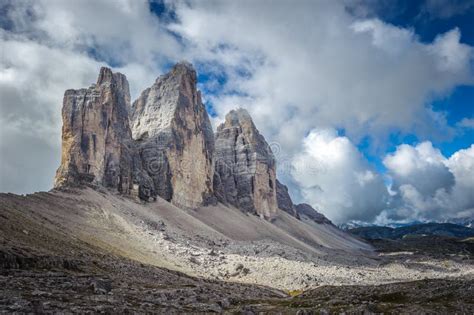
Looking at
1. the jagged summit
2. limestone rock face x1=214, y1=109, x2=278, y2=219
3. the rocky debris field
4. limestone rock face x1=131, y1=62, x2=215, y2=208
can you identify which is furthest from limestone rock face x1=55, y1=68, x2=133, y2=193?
limestone rock face x1=214, y1=109, x2=278, y2=219

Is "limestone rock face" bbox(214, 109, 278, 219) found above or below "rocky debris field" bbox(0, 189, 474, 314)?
above

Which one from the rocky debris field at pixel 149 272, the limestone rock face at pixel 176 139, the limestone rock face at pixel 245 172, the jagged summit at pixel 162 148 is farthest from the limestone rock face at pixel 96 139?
the limestone rock face at pixel 245 172

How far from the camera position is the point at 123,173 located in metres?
114

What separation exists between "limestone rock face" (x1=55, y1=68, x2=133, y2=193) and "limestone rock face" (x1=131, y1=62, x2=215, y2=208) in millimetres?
12210

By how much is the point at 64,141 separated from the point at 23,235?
75162 mm

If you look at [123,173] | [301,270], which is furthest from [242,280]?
[123,173]

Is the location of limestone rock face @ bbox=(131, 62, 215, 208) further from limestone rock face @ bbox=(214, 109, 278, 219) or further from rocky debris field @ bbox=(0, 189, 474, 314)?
limestone rock face @ bbox=(214, 109, 278, 219)

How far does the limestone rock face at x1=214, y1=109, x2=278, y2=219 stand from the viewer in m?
176

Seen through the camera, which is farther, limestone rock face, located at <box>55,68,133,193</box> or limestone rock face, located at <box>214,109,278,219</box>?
limestone rock face, located at <box>214,109,278,219</box>

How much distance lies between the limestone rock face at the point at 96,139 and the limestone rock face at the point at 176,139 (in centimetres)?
1221

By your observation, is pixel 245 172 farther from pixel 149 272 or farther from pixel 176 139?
pixel 149 272

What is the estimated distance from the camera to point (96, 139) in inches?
4343

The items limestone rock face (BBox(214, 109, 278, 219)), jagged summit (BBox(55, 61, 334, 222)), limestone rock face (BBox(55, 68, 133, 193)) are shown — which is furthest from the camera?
limestone rock face (BBox(214, 109, 278, 219))

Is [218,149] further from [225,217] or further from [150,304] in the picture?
[150,304]
